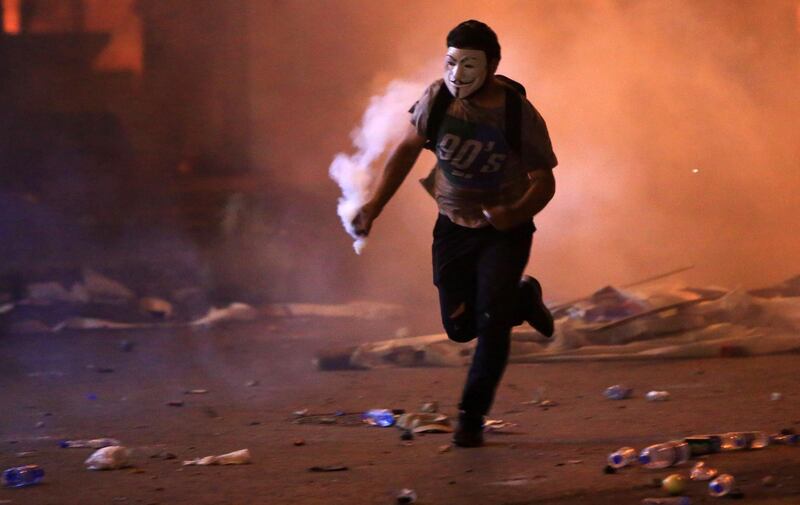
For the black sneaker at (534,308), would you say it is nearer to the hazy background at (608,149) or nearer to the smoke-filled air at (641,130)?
the hazy background at (608,149)

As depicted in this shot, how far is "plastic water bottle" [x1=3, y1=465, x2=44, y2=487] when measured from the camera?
181 inches

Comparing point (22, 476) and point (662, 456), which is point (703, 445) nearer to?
point (662, 456)

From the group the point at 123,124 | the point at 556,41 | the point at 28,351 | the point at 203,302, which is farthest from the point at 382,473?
the point at 123,124

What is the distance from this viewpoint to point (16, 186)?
13461mm

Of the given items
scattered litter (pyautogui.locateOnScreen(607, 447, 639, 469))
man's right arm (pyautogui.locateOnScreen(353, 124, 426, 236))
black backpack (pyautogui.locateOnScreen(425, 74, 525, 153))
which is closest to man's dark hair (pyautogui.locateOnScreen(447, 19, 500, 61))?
black backpack (pyautogui.locateOnScreen(425, 74, 525, 153))

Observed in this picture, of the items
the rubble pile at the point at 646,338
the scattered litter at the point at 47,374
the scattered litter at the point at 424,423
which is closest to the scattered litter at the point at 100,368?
the scattered litter at the point at 47,374

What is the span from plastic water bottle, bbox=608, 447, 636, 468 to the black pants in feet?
1.98

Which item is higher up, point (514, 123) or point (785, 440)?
point (514, 123)

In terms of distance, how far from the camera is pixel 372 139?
9.81 meters

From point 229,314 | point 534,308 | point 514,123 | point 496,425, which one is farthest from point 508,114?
point 229,314

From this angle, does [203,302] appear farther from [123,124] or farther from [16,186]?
[123,124]

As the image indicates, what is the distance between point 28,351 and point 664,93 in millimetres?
5619

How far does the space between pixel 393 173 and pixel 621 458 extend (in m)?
1.34

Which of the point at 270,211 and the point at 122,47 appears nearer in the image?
the point at 270,211
